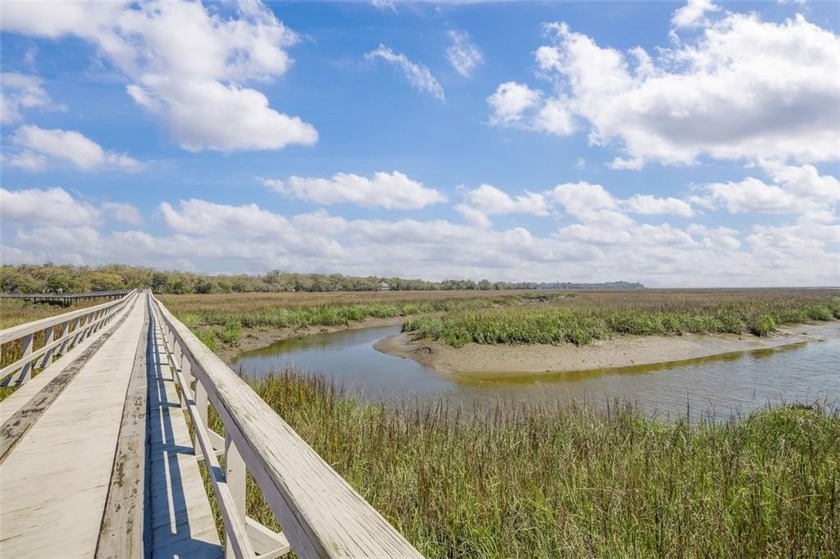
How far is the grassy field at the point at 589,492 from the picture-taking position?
3643mm

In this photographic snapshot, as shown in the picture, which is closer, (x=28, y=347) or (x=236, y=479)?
(x=236, y=479)

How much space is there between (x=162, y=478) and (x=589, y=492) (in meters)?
4.20

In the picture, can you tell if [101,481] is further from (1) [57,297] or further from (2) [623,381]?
(1) [57,297]

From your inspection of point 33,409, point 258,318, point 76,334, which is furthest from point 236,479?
point 258,318

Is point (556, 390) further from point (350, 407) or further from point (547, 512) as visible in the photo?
point (547, 512)

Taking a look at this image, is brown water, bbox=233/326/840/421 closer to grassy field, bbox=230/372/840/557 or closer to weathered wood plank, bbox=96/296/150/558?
Answer: grassy field, bbox=230/372/840/557

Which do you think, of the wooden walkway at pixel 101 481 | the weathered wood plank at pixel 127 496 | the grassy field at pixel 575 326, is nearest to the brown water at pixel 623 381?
the grassy field at pixel 575 326

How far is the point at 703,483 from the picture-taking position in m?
4.66

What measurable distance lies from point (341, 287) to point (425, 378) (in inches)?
4643

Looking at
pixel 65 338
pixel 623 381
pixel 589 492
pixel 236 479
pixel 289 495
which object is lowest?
pixel 623 381

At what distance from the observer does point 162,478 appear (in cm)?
337

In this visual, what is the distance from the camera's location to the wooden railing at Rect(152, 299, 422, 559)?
3.07 feet

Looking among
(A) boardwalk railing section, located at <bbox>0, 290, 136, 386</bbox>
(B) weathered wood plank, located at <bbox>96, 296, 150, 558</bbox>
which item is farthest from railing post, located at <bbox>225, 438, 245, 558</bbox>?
(A) boardwalk railing section, located at <bbox>0, 290, 136, 386</bbox>

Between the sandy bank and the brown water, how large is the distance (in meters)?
0.90
